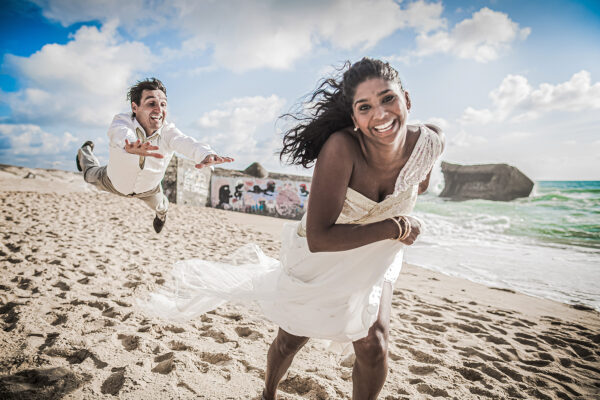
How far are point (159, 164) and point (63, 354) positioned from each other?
6.99 ft

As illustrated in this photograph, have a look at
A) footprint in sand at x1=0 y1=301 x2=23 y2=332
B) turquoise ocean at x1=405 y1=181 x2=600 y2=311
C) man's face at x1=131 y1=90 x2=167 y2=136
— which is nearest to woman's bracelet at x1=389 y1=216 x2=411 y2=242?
turquoise ocean at x1=405 y1=181 x2=600 y2=311

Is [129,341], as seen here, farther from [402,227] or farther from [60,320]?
[402,227]

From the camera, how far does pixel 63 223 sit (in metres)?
7.52

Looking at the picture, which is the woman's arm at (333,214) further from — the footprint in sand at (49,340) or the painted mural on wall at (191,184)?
the painted mural on wall at (191,184)

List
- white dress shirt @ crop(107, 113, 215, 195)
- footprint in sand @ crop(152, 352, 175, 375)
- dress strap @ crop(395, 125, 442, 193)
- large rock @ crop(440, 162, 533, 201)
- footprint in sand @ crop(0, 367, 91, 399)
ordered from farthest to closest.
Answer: large rock @ crop(440, 162, 533, 201) → white dress shirt @ crop(107, 113, 215, 195) → footprint in sand @ crop(152, 352, 175, 375) → footprint in sand @ crop(0, 367, 91, 399) → dress strap @ crop(395, 125, 442, 193)

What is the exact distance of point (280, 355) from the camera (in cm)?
190

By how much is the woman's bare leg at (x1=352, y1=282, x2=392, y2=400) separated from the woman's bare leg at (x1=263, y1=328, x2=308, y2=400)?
1.24 feet

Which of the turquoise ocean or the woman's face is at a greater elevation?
the woman's face

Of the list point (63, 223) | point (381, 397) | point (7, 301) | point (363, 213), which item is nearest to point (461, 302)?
point (381, 397)

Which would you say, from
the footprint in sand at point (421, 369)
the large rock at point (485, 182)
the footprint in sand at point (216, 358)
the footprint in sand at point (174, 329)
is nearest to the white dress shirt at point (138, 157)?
the footprint in sand at point (174, 329)

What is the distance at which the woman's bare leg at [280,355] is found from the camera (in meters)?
1.85

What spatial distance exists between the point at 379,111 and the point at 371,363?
133cm

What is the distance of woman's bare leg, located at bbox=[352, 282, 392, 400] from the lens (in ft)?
5.24

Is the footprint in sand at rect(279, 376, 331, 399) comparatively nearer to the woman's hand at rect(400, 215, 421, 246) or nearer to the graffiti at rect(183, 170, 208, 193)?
the woman's hand at rect(400, 215, 421, 246)
